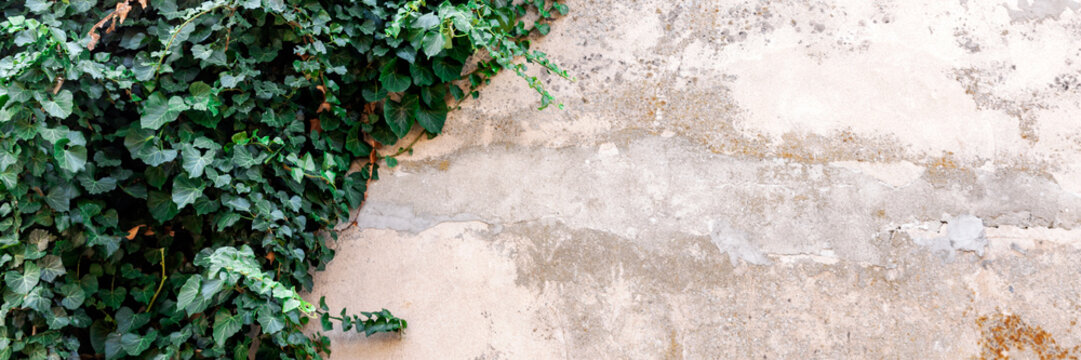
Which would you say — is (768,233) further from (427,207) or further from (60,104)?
(60,104)

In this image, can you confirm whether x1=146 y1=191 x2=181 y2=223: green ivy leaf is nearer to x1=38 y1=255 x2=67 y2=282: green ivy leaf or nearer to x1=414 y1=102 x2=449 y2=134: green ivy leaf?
x1=38 y1=255 x2=67 y2=282: green ivy leaf

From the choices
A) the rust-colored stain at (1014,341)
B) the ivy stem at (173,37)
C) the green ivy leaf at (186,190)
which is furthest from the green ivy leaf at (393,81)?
the rust-colored stain at (1014,341)

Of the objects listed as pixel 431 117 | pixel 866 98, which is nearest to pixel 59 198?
pixel 431 117

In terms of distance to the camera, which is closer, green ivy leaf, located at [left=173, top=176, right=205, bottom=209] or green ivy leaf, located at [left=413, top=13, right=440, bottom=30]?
green ivy leaf, located at [left=173, top=176, right=205, bottom=209]

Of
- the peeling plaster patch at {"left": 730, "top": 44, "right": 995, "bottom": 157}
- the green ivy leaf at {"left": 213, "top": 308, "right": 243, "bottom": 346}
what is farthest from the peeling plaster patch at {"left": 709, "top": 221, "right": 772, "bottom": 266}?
the green ivy leaf at {"left": 213, "top": 308, "right": 243, "bottom": 346}

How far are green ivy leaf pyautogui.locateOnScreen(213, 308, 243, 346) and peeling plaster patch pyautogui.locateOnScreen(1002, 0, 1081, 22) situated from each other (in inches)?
95.5

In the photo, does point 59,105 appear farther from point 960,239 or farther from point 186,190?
point 960,239

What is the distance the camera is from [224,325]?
6.11 feet

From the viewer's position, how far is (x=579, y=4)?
2303 mm

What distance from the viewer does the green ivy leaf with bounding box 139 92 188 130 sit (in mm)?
1817

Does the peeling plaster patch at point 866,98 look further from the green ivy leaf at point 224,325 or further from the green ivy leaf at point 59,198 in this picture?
the green ivy leaf at point 59,198

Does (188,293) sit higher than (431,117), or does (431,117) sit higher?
(431,117)

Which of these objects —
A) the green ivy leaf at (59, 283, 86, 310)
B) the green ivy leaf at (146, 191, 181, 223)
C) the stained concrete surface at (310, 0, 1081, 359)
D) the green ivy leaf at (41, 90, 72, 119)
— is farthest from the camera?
the stained concrete surface at (310, 0, 1081, 359)

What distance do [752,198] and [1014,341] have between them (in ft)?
2.70
